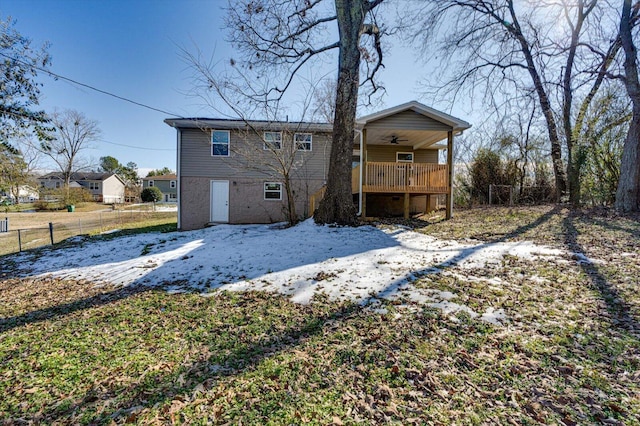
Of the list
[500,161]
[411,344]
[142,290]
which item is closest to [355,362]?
[411,344]

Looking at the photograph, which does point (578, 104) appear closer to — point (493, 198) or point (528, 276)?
point (493, 198)

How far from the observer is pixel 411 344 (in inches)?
116

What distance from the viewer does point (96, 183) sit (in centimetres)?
4934

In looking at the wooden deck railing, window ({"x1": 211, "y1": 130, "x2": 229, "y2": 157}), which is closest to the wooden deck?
the wooden deck railing

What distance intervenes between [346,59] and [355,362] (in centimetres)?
851

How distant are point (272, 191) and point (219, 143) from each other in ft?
10.4

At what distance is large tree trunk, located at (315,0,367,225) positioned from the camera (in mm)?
8578

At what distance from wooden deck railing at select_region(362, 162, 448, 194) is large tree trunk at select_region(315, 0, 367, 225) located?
1.99m

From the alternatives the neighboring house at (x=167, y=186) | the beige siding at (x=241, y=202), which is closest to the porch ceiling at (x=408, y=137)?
the beige siding at (x=241, y=202)

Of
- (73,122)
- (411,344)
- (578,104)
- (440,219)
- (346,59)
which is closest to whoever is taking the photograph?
(411,344)

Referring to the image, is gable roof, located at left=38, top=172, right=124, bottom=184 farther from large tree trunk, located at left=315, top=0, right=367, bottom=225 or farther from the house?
large tree trunk, located at left=315, top=0, right=367, bottom=225

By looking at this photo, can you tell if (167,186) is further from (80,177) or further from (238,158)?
(238,158)

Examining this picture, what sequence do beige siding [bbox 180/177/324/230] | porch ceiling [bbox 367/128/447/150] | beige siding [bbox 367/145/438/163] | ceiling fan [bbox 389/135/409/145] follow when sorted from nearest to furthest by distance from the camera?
1. porch ceiling [bbox 367/128/447/150]
2. ceiling fan [bbox 389/135/409/145]
3. beige siding [bbox 180/177/324/230]
4. beige siding [bbox 367/145/438/163]

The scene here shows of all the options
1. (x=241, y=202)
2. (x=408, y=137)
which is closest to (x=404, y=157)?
(x=408, y=137)
